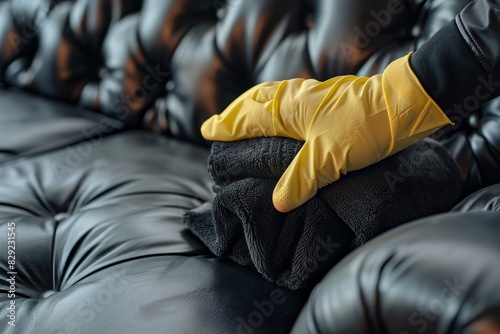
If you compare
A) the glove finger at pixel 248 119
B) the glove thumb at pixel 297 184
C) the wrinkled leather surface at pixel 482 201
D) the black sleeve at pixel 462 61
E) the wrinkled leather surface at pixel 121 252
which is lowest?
the wrinkled leather surface at pixel 121 252

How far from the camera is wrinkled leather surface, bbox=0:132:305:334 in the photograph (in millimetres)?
638

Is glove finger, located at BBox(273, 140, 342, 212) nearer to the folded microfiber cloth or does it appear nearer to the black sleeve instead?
the folded microfiber cloth

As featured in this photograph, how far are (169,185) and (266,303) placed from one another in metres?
0.32

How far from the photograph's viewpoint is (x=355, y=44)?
0.92m

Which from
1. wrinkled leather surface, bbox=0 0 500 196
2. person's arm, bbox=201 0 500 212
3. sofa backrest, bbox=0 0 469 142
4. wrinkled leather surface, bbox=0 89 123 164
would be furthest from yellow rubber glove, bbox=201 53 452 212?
wrinkled leather surface, bbox=0 89 123 164

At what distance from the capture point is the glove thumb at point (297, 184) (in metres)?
0.67

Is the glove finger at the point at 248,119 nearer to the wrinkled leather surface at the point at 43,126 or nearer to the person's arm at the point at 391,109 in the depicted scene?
the person's arm at the point at 391,109

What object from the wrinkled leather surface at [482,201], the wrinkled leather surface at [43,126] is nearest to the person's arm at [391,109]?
the wrinkled leather surface at [482,201]

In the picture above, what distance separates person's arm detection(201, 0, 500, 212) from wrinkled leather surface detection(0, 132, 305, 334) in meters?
0.12

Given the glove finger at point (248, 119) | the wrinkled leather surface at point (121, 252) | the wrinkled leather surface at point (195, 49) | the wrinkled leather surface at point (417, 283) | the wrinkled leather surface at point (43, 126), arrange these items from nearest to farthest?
the wrinkled leather surface at point (417, 283), the wrinkled leather surface at point (121, 252), the glove finger at point (248, 119), the wrinkled leather surface at point (195, 49), the wrinkled leather surface at point (43, 126)

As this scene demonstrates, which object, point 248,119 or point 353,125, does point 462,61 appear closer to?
point 353,125

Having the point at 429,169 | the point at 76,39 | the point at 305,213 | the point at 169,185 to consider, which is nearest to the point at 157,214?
the point at 169,185

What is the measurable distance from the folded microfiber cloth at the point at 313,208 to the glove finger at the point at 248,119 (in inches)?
0.6

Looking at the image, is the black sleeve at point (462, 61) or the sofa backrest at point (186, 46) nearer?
the black sleeve at point (462, 61)
